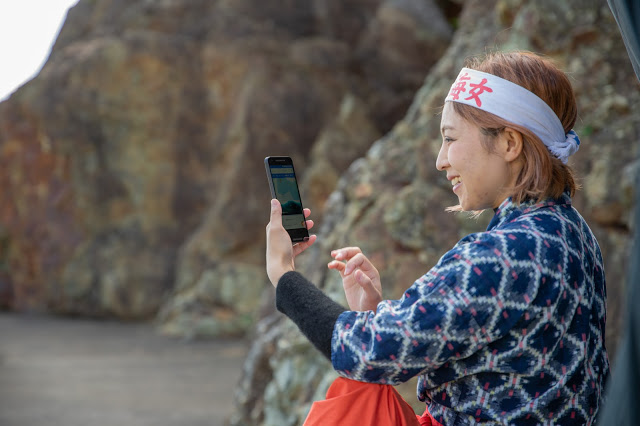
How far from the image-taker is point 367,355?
1.11m

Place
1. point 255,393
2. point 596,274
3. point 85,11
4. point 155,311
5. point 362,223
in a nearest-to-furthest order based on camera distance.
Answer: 1. point 596,274
2. point 362,223
3. point 255,393
4. point 155,311
5. point 85,11

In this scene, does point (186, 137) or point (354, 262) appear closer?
point (354, 262)

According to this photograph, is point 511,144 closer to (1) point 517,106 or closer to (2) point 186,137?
(1) point 517,106

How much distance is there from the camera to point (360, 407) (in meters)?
1.20

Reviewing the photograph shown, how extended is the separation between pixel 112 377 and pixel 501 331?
586 cm

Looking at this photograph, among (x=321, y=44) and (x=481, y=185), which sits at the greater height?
(x=481, y=185)

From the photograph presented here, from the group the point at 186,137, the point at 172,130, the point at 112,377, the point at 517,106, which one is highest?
the point at 517,106

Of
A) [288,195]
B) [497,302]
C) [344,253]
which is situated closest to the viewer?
[497,302]

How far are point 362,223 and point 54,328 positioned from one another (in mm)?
6450

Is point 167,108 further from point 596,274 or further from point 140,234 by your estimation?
point 596,274

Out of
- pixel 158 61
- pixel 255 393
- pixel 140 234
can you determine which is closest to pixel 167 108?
pixel 158 61

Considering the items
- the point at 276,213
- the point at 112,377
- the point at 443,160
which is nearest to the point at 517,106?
the point at 443,160

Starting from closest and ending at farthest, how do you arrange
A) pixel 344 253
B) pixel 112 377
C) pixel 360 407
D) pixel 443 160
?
pixel 360 407
pixel 443 160
pixel 344 253
pixel 112 377

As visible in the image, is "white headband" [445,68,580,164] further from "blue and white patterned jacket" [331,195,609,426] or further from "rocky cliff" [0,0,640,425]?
"rocky cliff" [0,0,640,425]
